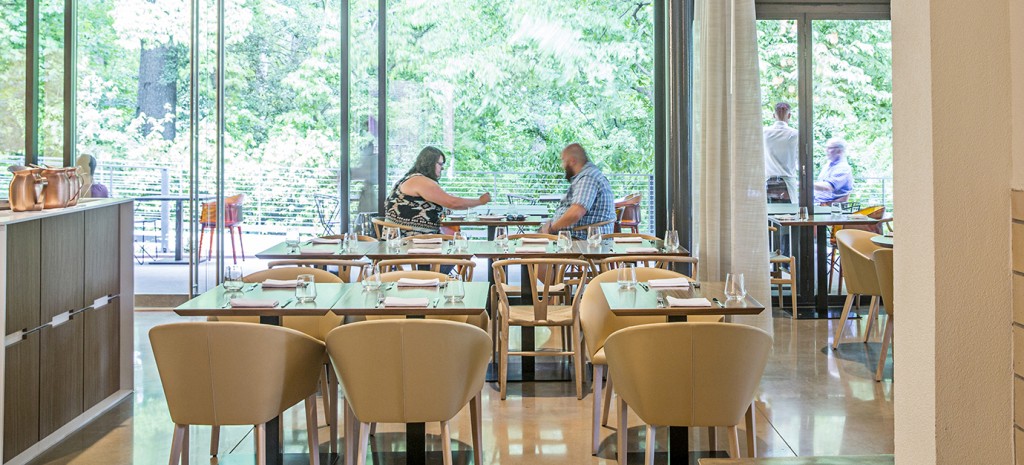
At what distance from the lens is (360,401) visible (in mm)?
3592

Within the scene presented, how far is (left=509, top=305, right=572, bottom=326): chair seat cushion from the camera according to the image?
560 centimetres

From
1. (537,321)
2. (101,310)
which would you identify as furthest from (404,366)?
(101,310)

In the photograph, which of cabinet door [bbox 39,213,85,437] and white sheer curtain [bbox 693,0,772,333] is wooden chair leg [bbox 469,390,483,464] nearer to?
cabinet door [bbox 39,213,85,437]

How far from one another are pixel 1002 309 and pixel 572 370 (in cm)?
436

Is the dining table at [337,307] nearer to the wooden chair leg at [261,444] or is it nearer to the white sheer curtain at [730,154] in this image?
the wooden chair leg at [261,444]

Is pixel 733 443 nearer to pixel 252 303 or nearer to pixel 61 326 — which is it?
pixel 252 303

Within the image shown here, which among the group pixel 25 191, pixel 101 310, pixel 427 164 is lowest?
pixel 101 310

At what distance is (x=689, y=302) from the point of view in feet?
14.0

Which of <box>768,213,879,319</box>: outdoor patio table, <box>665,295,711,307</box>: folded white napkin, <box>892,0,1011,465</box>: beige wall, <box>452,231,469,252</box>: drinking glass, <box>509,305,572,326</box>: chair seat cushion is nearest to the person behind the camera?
<box>892,0,1011,465</box>: beige wall

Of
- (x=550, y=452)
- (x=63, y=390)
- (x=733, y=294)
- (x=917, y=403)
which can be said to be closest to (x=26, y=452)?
(x=63, y=390)

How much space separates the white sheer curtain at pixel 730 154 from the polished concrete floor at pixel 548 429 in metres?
0.61

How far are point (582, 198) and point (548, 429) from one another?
3.21 m

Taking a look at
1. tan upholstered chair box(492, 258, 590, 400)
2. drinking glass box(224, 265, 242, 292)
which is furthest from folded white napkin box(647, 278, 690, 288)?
drinking glass box(224, 265, 242, 292)

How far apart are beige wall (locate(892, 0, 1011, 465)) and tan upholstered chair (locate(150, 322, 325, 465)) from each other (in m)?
2.41
